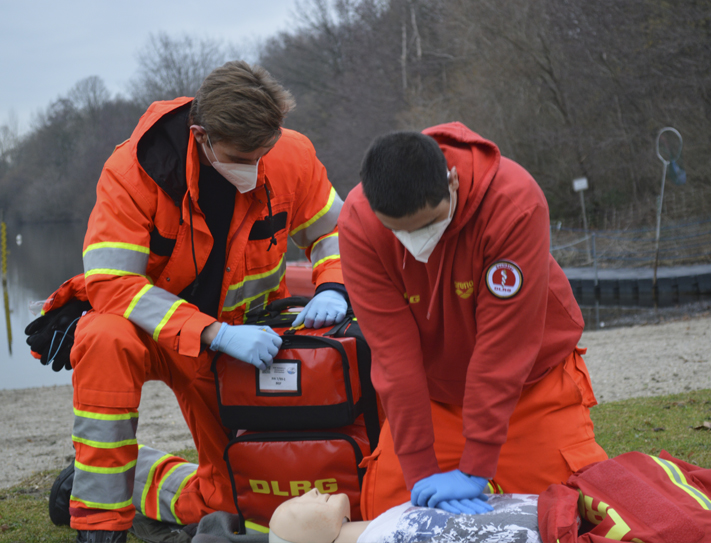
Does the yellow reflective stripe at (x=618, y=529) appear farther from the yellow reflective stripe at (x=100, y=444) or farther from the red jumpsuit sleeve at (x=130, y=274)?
the yellow reflective stripe at (x=100, y=444)

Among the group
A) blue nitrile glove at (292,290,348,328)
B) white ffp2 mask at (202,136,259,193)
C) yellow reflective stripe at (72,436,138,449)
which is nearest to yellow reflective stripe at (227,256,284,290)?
blue nitrile glove at (292,290,348,328)

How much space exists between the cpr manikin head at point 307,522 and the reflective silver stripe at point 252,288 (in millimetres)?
998

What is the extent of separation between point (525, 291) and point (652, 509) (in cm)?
63

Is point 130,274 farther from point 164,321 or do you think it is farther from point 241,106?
point 241,106

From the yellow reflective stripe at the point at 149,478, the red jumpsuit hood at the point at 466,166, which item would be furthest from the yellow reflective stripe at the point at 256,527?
the red jumpsuit hood at the point at 466,166

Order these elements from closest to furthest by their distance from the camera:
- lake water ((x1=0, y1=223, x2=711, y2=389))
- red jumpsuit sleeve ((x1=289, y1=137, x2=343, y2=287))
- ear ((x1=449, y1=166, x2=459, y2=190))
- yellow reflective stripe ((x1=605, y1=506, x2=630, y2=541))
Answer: yellow reflective stripe ((x1=605, y1=506, x2=630, y2=541)), ear ((x1=449, y1=166, x2=459, y2=190)), red jumpsuit sleeve ((x1=289, y1=137, x2=343, y2=287)), lake water ((x1=0, y1=223, x2=711, y2=389))

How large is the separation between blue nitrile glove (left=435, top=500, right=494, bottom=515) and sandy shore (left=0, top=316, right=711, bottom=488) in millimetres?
3014

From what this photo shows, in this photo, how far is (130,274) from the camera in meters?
2.39

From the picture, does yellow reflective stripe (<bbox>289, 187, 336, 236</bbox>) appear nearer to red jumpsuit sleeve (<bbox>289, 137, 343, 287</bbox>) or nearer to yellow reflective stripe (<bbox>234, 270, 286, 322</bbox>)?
red jumpsuit sleeve (<bbox>289, 137, 343, 287</bbox>)

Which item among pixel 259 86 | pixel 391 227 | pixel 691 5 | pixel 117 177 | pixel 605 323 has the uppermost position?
pixel 691 5

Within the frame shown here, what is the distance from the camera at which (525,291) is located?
5.88 feet

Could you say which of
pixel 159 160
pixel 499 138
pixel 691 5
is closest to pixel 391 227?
pixel 159 160

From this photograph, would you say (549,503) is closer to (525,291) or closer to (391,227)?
(525,291)

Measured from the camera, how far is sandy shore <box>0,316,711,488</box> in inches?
190
